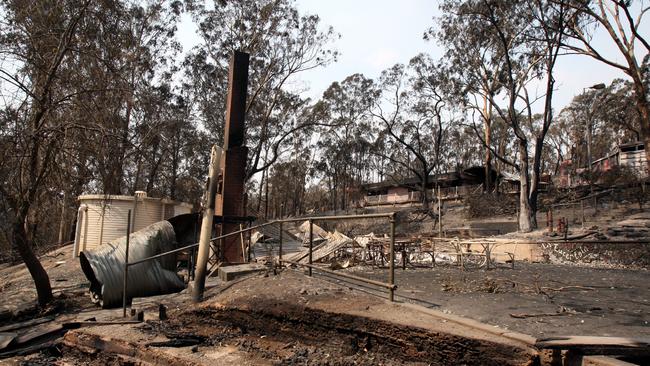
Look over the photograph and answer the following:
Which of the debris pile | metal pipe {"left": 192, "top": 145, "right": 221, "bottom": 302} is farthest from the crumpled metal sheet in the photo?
the debris pile

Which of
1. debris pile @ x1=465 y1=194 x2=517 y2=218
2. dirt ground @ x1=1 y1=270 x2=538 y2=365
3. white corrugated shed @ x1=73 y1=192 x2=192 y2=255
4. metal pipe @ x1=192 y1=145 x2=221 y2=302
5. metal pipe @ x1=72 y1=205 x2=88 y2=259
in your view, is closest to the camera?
dirt ground @ x1=1 y1=270 x2=538 y2=365

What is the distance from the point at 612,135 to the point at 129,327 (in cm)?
5336

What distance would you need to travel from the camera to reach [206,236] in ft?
24.1

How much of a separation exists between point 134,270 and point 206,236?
282cm

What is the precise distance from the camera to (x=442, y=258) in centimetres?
1391

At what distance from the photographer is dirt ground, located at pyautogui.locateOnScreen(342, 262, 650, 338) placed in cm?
441

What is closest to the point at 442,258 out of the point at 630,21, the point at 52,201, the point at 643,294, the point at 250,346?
the point at 643,294

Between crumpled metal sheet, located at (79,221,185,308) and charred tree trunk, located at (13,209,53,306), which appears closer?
crumpled metal sheet, located at (79,221,185,308)

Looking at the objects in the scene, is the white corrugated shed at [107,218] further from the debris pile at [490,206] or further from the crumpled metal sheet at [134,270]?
the debris pile at [490,206]

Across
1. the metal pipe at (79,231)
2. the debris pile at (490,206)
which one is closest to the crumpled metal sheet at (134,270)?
the metal pipe at (79,231)

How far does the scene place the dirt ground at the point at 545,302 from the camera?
174 inches

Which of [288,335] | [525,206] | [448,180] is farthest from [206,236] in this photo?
[448,180]

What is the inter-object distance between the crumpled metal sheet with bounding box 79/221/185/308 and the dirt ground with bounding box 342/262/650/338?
4.53m

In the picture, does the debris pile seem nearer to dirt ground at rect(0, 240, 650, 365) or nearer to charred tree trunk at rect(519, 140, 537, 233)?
charred tree trunk at rect(519, 140, 537, 233)
